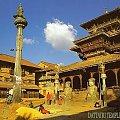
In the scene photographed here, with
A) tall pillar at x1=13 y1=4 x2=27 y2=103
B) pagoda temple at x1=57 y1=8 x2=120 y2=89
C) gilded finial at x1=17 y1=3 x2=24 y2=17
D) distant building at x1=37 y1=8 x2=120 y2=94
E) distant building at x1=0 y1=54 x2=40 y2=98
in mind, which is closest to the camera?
tall pillar at x1=13 y1=4 x2=27 y2=103

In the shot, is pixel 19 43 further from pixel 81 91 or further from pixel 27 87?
pixel 27 87

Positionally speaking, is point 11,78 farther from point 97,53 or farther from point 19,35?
point 19,35

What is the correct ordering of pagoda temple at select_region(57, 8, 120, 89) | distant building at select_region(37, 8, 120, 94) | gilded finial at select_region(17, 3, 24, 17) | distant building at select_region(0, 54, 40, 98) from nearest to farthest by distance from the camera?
gilded finial at select_region(17, 3, 24, 17) < pagoda temple at select_region(57, 8, 120, 89) < distant building at select_region(37, 8, 120, 94) < distant building at select_region(0, 54, 40, 98)

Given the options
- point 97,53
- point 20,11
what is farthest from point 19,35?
point 97,53

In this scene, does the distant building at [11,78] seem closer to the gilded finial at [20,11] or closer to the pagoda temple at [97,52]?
the pagoda temple at [97,52]

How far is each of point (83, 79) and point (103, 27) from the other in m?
11.9

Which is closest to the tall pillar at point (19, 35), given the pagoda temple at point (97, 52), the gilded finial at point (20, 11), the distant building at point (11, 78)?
the gilded finial at point (20, 11)

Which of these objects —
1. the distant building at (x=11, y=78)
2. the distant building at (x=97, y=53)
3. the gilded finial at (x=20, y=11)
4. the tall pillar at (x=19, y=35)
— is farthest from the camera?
the distant building at (x=11, y=78)

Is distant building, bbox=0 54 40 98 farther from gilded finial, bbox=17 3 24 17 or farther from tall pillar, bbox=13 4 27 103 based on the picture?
gilded finial, bbox=17 3 24 17

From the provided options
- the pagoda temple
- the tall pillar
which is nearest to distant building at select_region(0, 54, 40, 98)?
the pagoda temple

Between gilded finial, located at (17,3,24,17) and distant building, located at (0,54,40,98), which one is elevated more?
gilded finial, located at (17,3,24,17)

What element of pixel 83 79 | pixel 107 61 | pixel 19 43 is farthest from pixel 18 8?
pixel 83 79

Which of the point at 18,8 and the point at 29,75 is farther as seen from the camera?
the point at 29,75

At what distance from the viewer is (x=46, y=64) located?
5372 centimetres
